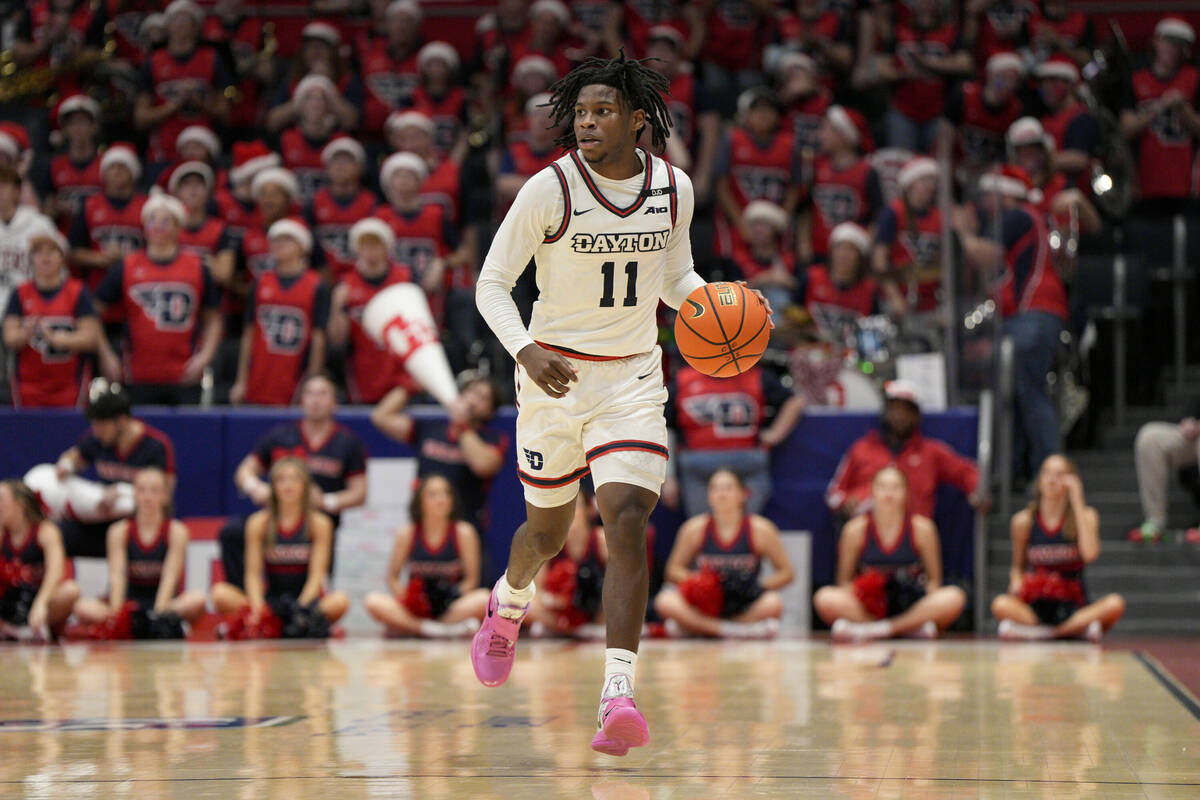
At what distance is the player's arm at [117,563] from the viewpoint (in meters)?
9.66

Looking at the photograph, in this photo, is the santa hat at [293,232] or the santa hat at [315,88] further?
the santa hat at [315,88]

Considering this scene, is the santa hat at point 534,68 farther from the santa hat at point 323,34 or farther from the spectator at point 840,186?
the spectator at point 840,186

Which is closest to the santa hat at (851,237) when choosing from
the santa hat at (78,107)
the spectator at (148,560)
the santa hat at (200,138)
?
the spectator at (148,560)

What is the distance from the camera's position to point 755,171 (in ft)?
39.6

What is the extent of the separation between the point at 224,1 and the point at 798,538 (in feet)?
26.2

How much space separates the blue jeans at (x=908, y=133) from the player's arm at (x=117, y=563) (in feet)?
21.6

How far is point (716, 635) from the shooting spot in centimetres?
955

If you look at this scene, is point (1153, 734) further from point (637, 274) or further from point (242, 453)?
point (242, 453)

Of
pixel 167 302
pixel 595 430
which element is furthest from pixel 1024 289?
pixel 595 430

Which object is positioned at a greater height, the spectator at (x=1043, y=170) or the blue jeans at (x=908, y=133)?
the blue jeans at (x=908, y=133)

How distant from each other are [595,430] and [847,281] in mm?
6220

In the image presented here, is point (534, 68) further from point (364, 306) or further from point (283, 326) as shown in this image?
point (283, 326)

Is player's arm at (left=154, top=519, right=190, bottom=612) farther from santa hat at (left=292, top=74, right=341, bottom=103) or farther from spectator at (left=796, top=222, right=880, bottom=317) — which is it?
spectator at (left=796, top=222, right=880, bottom=317)

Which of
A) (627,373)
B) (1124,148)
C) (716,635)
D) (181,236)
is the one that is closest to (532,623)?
(716,635)
